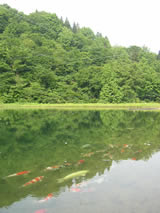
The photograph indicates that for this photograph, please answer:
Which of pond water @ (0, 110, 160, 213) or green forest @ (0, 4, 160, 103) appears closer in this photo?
pond water @ (0, 110, 160, 213)

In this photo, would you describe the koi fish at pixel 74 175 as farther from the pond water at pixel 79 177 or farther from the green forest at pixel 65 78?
the green forest at pixel 65 78

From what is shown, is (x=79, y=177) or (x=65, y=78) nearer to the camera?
(x=79, y=177)

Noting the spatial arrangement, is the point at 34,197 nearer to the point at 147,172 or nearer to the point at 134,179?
the point at 134,179

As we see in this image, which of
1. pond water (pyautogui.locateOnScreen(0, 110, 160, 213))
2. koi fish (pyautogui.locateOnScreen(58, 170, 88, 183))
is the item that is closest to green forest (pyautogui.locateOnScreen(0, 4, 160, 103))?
pond water (pyautogui.locateOnScreen(0, 110, 160, 213))

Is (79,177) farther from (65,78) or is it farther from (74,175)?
(65,78)

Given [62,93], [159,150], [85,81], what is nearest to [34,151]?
[159,150]

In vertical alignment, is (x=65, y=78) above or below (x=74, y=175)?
above

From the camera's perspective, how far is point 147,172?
4.93 m

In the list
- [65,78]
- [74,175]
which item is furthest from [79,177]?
[65,78]

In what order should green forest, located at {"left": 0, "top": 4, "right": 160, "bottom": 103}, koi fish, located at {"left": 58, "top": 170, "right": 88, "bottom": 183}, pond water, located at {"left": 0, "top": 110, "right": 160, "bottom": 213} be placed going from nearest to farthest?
pond water, located at {"left": 0, "top": 110, "right": 160, "bottom": 213}
koi fish, located at {"left": 58, "top": 170, "right": 88, "bottom": 183}
green forest, located at {"left": 0, "top": 4, "right": 160, "bottom": 103}

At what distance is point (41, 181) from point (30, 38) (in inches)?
2240

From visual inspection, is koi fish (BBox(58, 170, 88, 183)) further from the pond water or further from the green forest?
the green forest

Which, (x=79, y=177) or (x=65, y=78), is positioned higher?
(x=65, y=78)

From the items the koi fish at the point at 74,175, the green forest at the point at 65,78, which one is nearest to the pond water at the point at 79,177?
the koi fish at the point at 74,175
